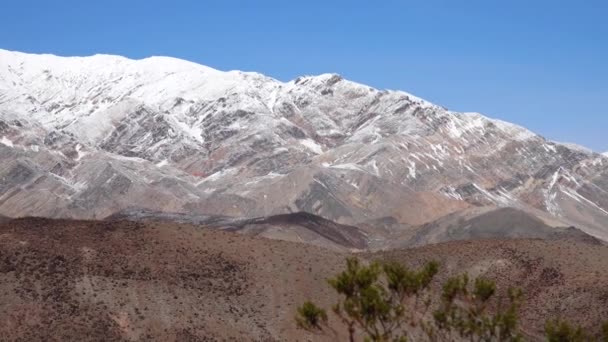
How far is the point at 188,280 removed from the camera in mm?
63562

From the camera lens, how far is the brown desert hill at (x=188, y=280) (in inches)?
2249

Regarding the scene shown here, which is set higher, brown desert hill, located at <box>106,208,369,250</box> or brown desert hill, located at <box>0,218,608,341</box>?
brown desert hill, located at <box>106,208,369,250</box>

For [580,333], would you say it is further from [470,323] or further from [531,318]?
[531,318]

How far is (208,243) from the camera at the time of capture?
6956 centimetres

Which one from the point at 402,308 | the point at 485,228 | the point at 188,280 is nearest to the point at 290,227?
the point at 485,228

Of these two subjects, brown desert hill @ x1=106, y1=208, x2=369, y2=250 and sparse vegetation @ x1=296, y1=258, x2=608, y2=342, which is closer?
sparse vegetation @ x1=296, y1=258, x2=608, y2=342

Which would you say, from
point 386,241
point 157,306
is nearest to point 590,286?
point 157,306

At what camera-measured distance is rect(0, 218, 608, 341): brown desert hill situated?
187 feet

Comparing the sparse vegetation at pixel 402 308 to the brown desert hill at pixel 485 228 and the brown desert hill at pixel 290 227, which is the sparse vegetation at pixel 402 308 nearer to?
the brown desert hill at pixel 290 227

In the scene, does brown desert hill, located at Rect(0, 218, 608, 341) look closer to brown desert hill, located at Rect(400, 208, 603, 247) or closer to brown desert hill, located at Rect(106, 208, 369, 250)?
brown desert hill, located at Rect(106, 208, 369, 250)

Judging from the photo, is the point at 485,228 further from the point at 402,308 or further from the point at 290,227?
the point at 402,308

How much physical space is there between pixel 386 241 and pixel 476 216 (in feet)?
55.9

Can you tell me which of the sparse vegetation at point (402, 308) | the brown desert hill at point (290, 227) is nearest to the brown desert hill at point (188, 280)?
the sparse vegetation at point (402, 308)


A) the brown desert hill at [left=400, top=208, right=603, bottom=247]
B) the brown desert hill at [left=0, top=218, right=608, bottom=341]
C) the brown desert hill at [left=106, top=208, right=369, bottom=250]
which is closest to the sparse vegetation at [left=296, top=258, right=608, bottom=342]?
the brown desert hill at [left=0, top=218, right=608, bottom=341]
